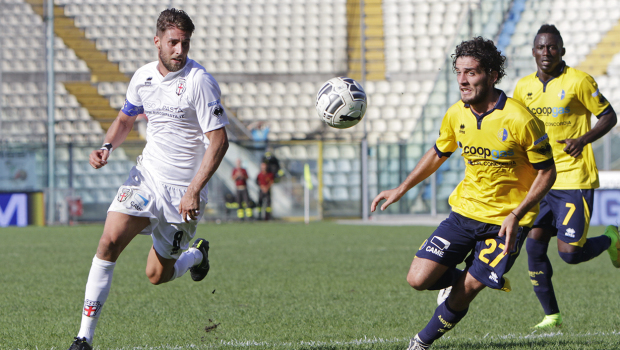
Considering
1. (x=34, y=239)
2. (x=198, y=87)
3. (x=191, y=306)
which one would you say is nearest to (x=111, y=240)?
(x=198, y=87)

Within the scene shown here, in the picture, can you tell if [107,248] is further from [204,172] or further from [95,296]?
[204,172]


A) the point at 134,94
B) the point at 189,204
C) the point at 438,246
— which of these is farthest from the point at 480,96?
the point at 134,94

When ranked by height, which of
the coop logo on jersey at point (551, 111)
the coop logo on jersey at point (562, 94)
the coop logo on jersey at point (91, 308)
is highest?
the coop logo on jersey at point (562, 94)

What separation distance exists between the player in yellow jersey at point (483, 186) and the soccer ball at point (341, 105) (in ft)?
2.88

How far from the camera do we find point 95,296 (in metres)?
4.21

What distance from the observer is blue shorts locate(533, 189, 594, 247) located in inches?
208

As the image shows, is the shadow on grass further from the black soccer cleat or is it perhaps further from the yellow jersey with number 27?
the black soccer cleat

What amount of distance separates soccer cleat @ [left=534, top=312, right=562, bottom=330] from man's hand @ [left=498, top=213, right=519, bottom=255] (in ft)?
5.08

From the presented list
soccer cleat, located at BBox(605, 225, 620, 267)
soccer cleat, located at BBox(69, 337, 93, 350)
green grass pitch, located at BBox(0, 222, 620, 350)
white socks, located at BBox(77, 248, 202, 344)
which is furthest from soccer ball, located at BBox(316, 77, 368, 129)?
soccer cleat, located at BBox(605, 225, 620, 267)

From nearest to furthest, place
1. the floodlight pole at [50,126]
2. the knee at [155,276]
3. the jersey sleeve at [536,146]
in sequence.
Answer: the jersey sleeve at [536,146], the knee at [155,276], the floodlight pole at [50,126]

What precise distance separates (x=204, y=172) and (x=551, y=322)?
2750mm

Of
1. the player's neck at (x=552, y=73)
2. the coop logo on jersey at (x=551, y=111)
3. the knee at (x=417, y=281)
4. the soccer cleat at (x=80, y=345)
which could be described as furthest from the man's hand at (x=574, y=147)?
the soccer cleat at (x=80, y=345)

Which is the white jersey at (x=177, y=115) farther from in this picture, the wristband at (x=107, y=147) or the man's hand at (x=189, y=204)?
the man's hand at (x=189, y=204)

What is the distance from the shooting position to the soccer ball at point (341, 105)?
5059 mm
